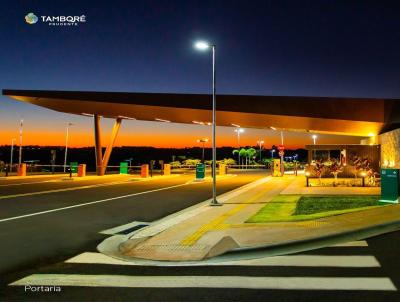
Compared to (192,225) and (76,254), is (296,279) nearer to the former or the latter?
(76,254)

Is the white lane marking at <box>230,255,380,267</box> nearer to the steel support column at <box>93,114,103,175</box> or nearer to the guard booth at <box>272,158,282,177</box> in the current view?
the guard booth at <box>272,158,282,177</box>

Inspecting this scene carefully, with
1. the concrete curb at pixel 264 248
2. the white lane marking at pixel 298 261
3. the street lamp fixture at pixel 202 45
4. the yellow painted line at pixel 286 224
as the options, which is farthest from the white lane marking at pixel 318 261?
the street lamp fixture at pixel 202 45

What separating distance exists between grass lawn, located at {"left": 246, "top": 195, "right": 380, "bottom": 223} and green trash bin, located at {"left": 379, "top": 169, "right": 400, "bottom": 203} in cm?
48

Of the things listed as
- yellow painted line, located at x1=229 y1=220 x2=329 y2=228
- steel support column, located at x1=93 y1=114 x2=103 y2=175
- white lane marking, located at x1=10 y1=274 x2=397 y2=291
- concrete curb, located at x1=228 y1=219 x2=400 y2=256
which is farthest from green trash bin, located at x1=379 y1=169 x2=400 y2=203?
steel support column, located at x1=93 y1=114 x2=103 y2=175

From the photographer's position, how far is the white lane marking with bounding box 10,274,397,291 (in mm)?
6355

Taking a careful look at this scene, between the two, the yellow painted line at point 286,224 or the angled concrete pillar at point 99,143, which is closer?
the yellow painted line at point 286,224

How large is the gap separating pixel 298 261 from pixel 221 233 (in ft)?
9.16

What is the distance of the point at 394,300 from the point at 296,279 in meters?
1.52

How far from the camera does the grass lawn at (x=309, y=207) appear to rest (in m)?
12.8

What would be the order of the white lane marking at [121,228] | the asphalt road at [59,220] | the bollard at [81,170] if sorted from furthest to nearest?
1. the bollard at [81,170]
2. the white lane marking at [121,228]
3. the asphalt road at [59,220]

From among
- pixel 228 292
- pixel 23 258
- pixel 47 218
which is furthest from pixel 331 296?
pixel 47 218

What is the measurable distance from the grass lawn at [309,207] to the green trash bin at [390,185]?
1.56 ft

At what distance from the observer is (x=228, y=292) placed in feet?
20.1

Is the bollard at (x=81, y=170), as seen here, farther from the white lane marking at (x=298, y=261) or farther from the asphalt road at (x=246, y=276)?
the asphalt road at (x=246, y=276)
